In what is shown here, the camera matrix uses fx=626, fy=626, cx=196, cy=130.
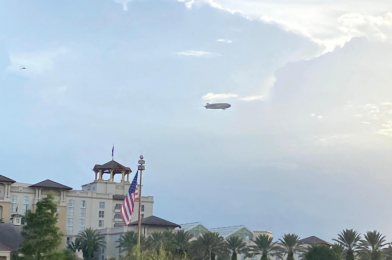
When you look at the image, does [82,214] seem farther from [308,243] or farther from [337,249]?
[337,249]

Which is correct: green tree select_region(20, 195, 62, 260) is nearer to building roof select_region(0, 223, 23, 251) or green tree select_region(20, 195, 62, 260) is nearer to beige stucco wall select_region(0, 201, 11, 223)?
building roof select_region(0, 223, 23, 251)

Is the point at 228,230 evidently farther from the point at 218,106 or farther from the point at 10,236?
the point at 10,236

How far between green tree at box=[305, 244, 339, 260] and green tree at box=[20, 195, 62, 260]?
56141 mm

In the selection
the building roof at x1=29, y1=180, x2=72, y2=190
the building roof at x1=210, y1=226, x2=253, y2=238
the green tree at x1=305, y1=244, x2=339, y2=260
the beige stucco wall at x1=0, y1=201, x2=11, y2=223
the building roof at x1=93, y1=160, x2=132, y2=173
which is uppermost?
the building roof at x1=93, y1=160, x2=132, y2=173

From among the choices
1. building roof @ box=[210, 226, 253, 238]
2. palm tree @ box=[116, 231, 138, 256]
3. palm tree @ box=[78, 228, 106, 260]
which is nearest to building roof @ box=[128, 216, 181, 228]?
palm tree @ box=[78, 228, 106, 260]

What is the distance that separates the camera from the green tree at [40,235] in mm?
52094

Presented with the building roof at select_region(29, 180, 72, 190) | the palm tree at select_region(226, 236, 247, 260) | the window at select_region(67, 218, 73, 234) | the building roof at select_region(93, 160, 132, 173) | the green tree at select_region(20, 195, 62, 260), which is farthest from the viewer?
the building roof at select_region(93, 160, 132, 173)

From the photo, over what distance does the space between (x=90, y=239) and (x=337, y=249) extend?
151ft

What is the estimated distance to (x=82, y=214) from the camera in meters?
140

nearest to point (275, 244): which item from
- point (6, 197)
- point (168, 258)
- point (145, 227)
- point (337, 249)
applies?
point (337, 249)

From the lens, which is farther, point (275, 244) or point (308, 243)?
point (308, 243)

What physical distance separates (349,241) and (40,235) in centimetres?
6687

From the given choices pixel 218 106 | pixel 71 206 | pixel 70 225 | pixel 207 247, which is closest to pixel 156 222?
pixel 70 225

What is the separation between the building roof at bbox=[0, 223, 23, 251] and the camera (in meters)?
79.4
